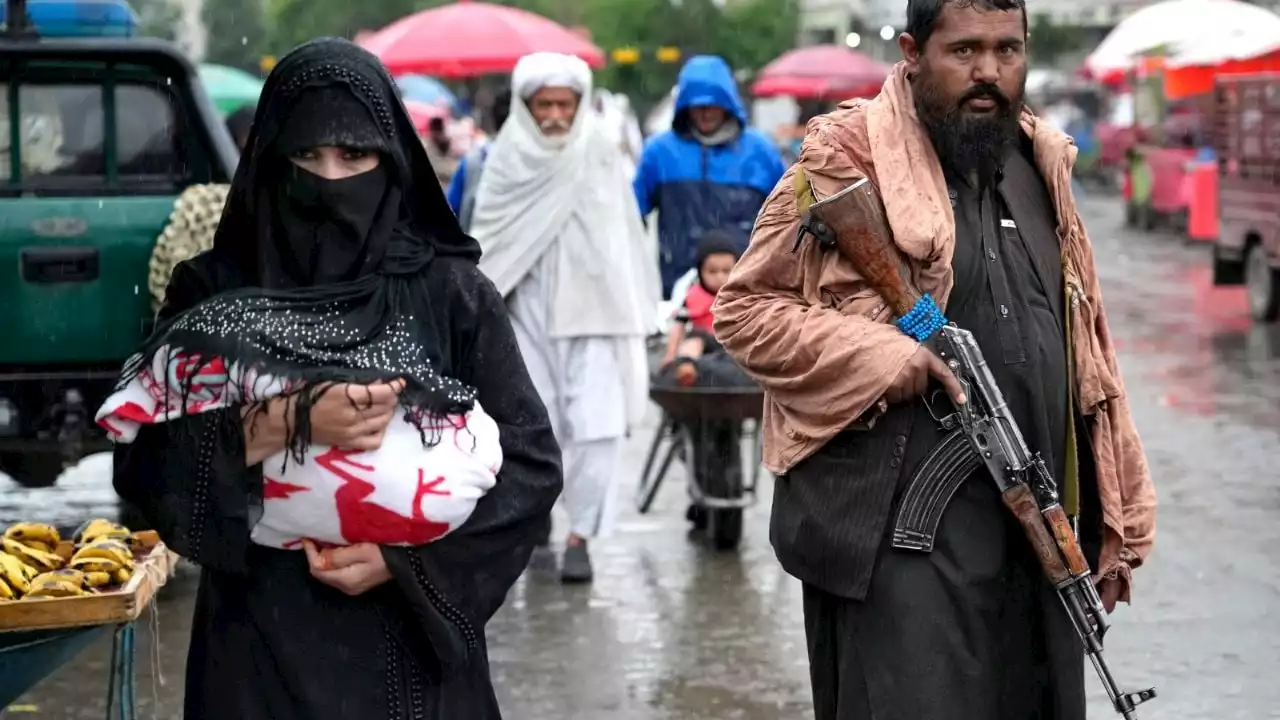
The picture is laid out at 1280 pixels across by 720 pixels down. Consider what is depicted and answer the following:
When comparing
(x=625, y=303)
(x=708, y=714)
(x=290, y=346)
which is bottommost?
(x=708, y=714)

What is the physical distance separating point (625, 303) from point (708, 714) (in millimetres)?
2204

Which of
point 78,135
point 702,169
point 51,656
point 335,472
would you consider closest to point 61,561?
point 51,656

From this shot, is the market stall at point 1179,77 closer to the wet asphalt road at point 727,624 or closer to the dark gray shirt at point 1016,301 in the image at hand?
the wet asphalt road at point 727,624

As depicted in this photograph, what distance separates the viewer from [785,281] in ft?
12.9

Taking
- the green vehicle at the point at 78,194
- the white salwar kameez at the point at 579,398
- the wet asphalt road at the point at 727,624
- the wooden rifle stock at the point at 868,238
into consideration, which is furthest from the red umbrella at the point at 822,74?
the wooden rifle stock at the point at 868,238

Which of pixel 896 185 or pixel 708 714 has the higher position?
pixel 896 185

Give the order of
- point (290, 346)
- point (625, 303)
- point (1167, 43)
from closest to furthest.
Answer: point (290, 346) → point (625, 303) → point (1167, 43)

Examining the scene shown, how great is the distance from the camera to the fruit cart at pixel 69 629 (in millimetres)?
3861

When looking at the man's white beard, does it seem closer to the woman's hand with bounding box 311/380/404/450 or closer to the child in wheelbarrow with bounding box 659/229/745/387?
the child in wheelbarrow with bounding box 659/229/745/387

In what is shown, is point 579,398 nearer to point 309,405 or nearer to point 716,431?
point 716,431

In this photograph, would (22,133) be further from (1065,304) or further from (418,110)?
(418,110)

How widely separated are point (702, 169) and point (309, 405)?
21.6ft

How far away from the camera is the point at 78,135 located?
8.26 m

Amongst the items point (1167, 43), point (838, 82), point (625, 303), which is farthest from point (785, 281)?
point (838, 82)
